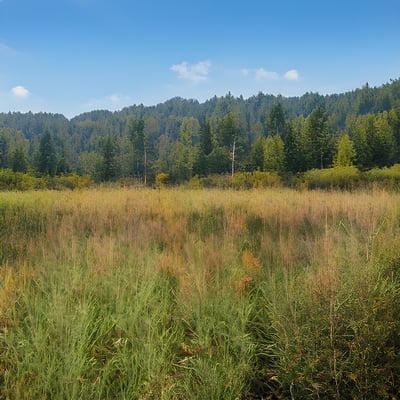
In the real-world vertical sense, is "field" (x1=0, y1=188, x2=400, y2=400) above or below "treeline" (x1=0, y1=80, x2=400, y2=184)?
below

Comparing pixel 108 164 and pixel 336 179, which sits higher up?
pixel 108 164

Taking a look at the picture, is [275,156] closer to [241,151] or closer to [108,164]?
[241,151]

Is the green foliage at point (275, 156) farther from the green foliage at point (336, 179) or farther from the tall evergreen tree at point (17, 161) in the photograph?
the tall evergreen tree at point (17, 161)

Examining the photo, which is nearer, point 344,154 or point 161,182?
point 161,182

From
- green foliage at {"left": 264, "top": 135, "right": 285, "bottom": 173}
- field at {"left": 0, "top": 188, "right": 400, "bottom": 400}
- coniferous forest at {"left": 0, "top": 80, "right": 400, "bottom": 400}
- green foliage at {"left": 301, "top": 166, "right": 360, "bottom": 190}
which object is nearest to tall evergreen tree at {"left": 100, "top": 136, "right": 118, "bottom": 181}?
green foliage at {"left": 264, "top": 135, "right": 285, "bottom": 173}

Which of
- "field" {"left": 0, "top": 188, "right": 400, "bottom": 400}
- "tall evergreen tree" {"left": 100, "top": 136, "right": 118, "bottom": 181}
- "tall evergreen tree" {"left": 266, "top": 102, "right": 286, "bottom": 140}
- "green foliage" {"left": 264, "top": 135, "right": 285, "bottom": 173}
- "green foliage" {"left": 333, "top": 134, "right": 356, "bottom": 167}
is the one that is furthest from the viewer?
"tall evergreen tree" {"left": 266, "top": 102, "right": 286, "bottom": 140}

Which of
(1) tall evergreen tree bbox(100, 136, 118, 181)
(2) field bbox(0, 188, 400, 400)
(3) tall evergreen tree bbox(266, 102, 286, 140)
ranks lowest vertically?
(2) field bbox(0, 188, 400, 400)

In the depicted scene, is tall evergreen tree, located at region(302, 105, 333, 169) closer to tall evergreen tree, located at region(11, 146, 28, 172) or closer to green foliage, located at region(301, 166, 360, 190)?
green foliage, located at region(301, 166, 360, 190)

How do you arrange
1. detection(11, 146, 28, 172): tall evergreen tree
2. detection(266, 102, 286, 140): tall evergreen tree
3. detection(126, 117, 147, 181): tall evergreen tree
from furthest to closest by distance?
detection(126, 117, 147, 181): tall evergreen tree, detection(266, 102, 286, 140): tall evergreen tree, detection(11, 146, 28, 172): tall evergreen tree

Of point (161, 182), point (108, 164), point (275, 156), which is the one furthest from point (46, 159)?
point (161, 182)

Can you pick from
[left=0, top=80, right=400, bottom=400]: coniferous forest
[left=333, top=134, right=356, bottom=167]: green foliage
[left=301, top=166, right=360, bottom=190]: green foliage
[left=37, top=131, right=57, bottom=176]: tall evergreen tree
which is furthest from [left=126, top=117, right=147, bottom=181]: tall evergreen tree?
[left=0, top=80, right=400, bottom=400]: coniferous forest

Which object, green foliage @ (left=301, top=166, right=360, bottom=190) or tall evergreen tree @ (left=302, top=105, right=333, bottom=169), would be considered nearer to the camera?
green foliage @ (left=301, top=166, right=360, bottom=190)

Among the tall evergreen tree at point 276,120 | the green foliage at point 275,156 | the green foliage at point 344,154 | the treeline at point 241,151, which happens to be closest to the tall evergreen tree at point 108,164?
the treeline at point 241,151

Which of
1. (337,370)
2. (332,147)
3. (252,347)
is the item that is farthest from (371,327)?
(332,147)
